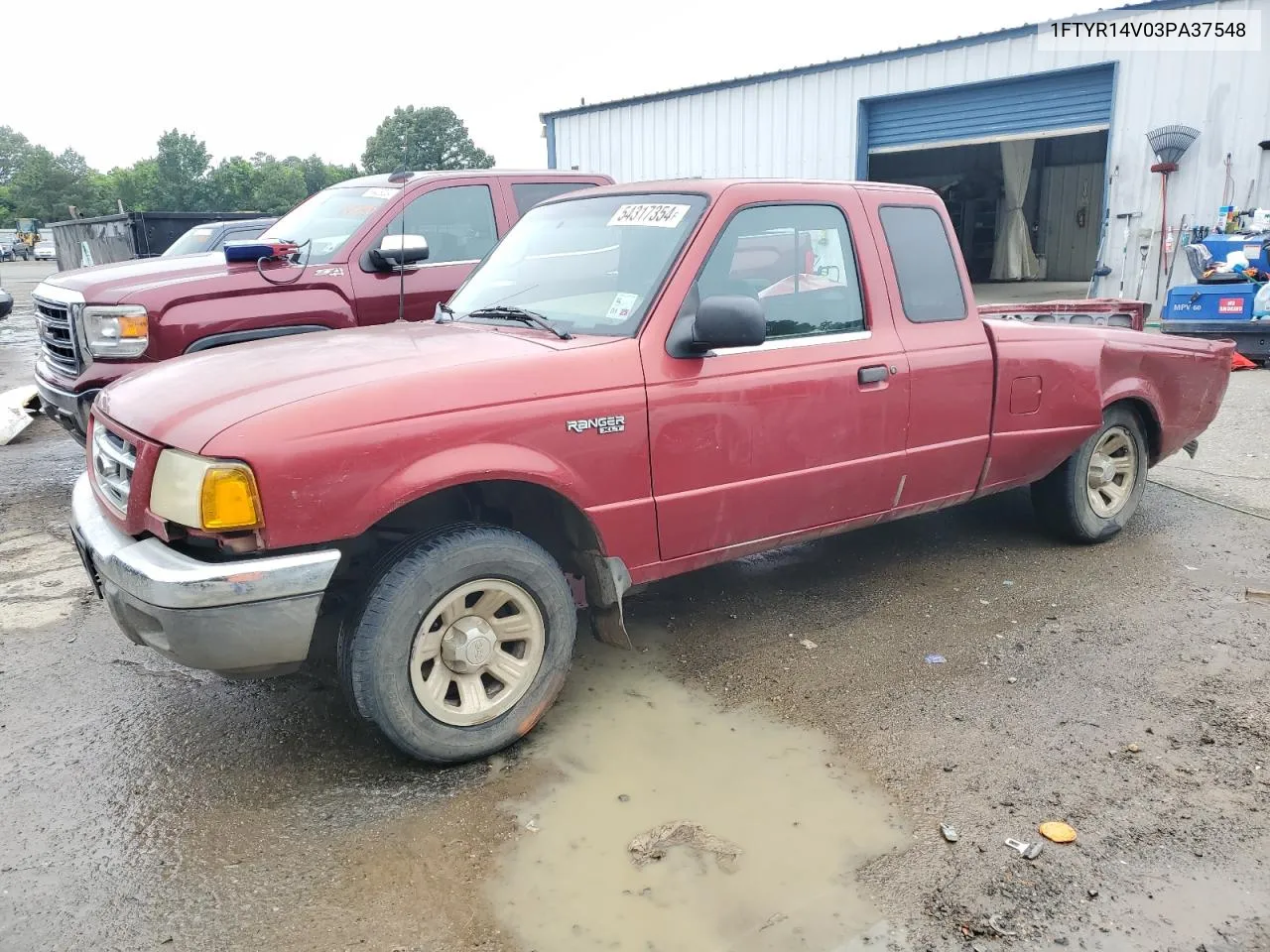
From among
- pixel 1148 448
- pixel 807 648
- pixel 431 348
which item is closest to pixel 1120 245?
pixel 1148 448

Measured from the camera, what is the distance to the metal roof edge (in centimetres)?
1326

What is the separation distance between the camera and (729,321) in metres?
3.26

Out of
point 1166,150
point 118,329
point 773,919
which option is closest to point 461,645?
point 773,919

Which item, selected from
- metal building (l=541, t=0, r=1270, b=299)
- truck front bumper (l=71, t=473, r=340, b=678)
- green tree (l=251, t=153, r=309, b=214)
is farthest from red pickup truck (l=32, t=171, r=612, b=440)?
green tree (l=251, t=153, r=309, b=214)

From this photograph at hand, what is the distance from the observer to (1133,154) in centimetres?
1394

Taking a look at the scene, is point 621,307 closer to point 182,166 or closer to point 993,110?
point 993,110

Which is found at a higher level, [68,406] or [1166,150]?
[1166,150]

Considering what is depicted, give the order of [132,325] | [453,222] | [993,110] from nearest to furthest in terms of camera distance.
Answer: [132,325] < [453,222] < [993,110]

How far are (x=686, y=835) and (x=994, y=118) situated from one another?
51.1 feet

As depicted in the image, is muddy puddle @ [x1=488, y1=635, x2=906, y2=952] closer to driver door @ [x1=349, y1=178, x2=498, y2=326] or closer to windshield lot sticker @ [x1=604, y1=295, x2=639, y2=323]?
windshield lot sticker @ [x1=604, y1=295, x2=639, y2=323]

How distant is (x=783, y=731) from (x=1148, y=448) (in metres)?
3.25

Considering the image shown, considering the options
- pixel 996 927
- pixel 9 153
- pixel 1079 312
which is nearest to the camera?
pixel 996 927

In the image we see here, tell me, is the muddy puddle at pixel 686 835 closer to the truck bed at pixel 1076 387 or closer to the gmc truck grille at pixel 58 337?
the truck bed at pixel 1076 387

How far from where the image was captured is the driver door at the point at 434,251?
6.19 m
